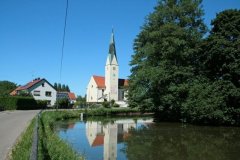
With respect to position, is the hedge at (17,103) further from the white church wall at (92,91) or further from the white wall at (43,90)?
the white church wall at (92,91)

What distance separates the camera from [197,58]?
117ft

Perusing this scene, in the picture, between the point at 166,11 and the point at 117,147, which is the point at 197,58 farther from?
the point at 117,147

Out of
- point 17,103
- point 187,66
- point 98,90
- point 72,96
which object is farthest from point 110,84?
point 187,66

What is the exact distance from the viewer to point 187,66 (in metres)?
35.9

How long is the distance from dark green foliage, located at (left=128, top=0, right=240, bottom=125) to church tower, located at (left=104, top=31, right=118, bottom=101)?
143ft

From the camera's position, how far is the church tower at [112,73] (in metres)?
84.5

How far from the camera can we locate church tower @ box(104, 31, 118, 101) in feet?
277

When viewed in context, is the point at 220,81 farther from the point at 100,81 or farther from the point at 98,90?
the point at 100,81

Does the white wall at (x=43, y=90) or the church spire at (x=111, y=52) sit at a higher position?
the church spire at (x=111, y=52)

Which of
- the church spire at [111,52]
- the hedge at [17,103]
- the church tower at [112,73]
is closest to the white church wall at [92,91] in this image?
the church tower at [112,73]

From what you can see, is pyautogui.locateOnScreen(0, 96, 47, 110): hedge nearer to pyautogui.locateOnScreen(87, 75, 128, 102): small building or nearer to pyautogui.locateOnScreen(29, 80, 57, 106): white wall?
pyautogui.locateOnScreen(29, 80, 57, 106): white wall

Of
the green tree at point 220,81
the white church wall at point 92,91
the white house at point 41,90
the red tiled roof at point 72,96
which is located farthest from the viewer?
the red tiled roof at point 72,96

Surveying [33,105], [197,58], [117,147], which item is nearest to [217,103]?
[197,58]

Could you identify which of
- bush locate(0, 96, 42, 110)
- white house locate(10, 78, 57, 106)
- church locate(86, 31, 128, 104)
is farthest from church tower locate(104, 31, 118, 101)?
bush locate(0, 96, 42, 110)
